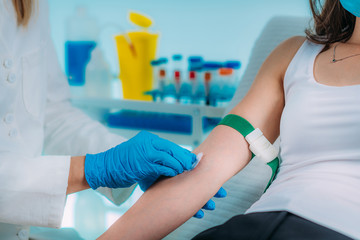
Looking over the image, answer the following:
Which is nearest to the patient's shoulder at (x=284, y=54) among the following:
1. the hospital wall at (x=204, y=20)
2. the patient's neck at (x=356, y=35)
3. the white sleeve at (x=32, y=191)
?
the patient's neck at (x=356, y=35)

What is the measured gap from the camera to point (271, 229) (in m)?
0.76

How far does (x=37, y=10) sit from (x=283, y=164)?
87 cm

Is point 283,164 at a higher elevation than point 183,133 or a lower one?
higher

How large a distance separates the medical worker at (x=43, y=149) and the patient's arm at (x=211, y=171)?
45 millimetres

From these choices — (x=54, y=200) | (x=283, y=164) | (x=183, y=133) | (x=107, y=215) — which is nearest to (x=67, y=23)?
(x=183, y=133)

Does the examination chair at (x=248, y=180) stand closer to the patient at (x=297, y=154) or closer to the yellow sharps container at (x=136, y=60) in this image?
the patient at (x=297, y=154)

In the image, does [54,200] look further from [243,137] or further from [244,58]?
[244,58]

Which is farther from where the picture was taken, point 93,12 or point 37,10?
point 93,12

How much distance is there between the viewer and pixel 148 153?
97 cm

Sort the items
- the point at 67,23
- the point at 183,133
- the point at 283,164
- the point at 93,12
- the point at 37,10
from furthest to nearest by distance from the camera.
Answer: the point at 93,12
the point at 67,23
the point at 183,133
the point at 37,10
the point at 283,164

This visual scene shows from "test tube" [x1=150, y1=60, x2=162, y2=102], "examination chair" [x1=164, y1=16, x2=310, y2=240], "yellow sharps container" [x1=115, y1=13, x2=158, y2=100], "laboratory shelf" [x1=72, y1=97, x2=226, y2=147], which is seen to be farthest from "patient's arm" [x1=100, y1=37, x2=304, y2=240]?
"yellow sharps container" [x1=115, y1=13, x2=158, y2=100]

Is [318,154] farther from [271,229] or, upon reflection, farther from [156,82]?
[156,82]

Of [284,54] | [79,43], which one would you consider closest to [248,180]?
[284,54]

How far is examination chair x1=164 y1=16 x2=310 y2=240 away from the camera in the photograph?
109 cm
